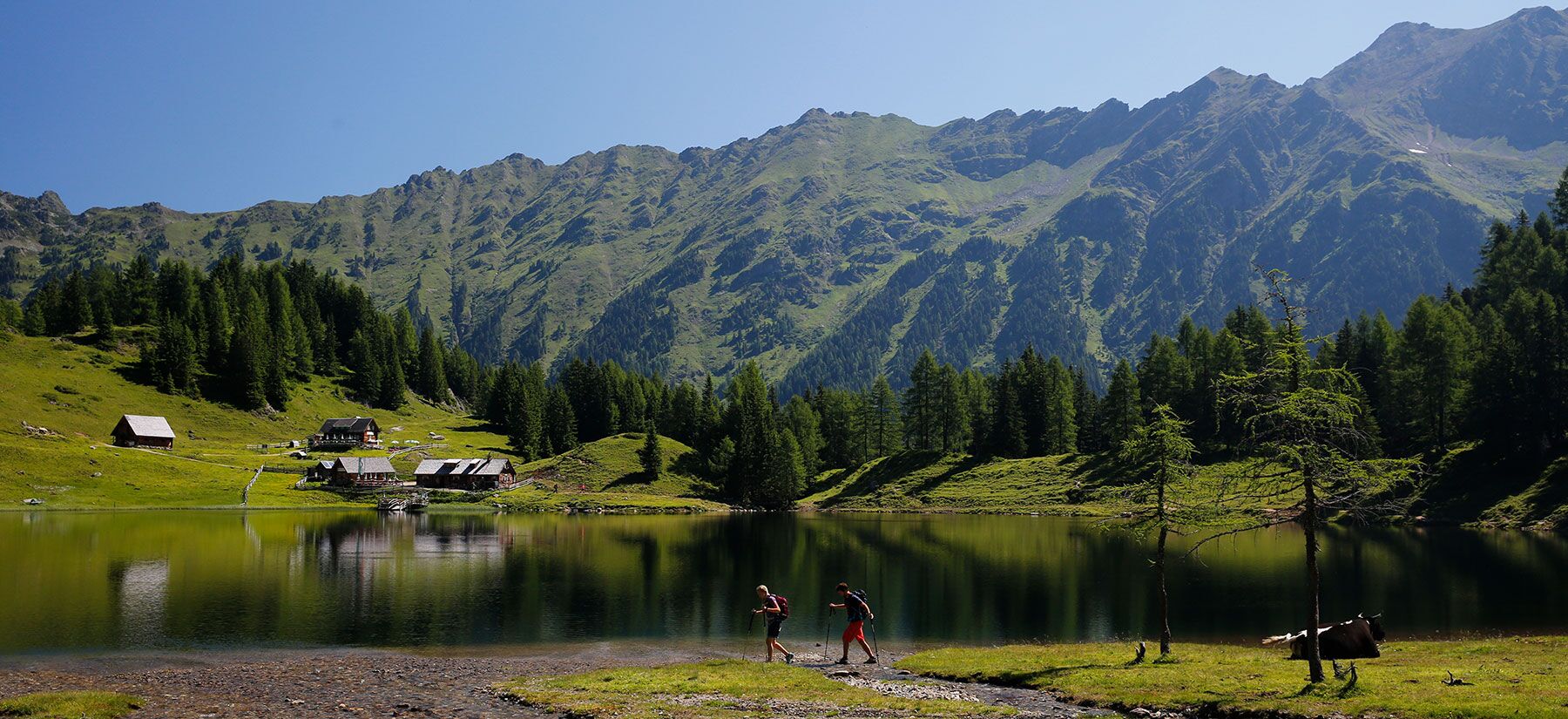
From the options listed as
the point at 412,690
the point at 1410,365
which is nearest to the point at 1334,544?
the point at 1410,365

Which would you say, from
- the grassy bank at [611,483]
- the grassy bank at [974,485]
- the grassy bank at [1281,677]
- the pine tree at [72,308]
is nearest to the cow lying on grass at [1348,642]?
the grassy bank at [1281,677]

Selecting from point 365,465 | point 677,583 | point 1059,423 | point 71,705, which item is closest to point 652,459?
point 365,465

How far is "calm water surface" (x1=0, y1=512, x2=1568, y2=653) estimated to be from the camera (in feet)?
153

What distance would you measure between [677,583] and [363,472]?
104m

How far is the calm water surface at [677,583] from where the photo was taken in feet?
153

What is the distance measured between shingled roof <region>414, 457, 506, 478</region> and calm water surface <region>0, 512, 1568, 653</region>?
5400cm

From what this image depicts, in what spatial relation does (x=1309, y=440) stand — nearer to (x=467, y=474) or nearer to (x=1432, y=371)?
(x=1432, y=371)

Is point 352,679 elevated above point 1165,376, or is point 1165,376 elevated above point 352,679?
point 1165,376

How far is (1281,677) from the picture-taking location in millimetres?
29234

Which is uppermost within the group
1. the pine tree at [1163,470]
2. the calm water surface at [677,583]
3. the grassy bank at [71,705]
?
the pine tree at [1163,470]

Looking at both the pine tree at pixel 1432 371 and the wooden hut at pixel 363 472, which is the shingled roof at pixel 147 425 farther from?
the pine tree at pixel 1432 371

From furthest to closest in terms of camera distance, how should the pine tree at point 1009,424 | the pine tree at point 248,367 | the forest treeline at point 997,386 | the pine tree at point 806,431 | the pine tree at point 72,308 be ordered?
the pine tree at point 72,308, the pine tree at point 248,367, the pine tree at point 806,431, the pine tree at point 1009,424, the forest treeline at point 997,386

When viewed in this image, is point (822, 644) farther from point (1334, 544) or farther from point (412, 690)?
point (1334, 544)

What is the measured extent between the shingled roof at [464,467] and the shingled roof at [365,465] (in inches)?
240
